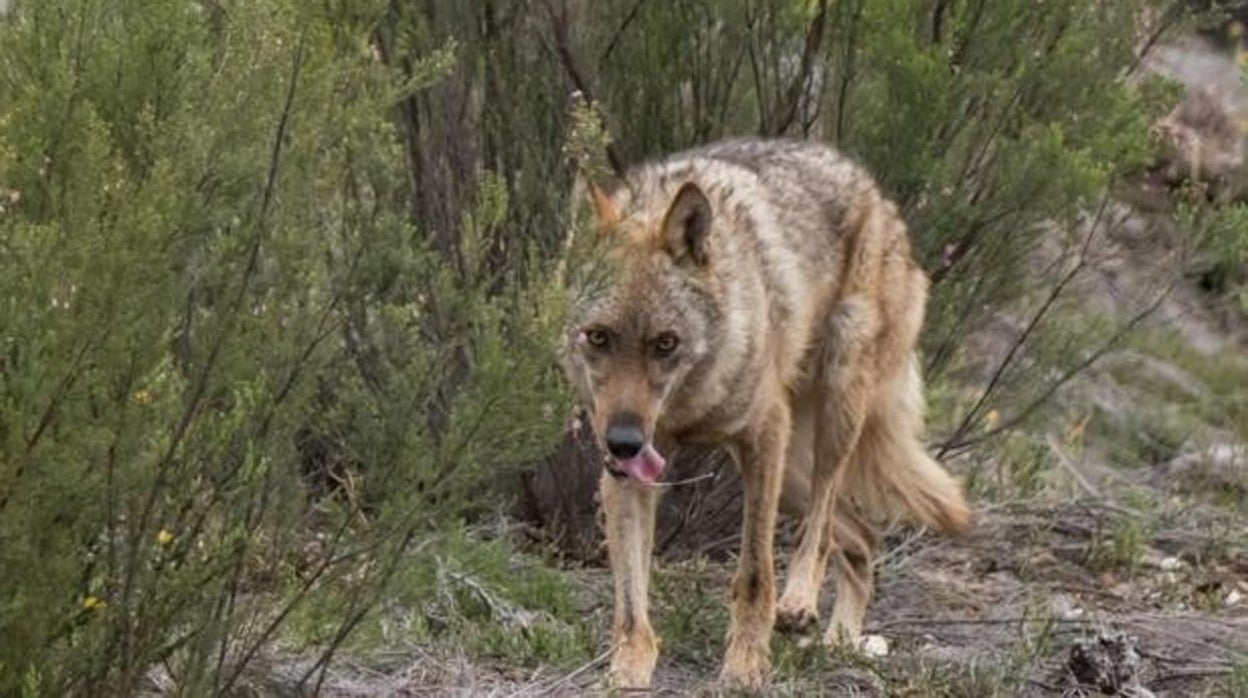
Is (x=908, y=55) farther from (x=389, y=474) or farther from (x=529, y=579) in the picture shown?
(x=389, y=474)

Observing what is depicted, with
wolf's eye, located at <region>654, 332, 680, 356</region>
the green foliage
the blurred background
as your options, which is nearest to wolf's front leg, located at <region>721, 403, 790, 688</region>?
the blurred background

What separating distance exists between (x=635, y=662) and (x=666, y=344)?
855 millimetres

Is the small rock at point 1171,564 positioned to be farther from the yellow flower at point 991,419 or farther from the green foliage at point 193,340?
the green foliage at point 193,340

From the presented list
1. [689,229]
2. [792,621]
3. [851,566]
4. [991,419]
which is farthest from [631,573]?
[991,419]

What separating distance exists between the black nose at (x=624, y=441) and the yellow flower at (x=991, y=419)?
3257 mm

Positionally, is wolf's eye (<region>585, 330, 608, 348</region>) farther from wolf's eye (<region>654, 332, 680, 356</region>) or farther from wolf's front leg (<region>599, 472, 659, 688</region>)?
wolf's front leg (<region>599, 472, 659, 688</region>)

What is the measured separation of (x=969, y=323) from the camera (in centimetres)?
948

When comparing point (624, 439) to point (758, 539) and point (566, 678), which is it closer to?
point (566, 678)

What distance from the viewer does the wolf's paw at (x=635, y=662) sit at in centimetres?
711

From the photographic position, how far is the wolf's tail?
8406 mm

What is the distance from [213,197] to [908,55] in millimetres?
3391

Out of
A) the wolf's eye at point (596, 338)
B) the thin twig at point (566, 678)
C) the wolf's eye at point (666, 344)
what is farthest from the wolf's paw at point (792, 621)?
the wolf's eye at point (596, 338)

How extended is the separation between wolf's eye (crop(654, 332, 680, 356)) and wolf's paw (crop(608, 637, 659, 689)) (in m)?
0.79

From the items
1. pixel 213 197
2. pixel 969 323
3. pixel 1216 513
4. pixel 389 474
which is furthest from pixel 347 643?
pixel 1216 513
